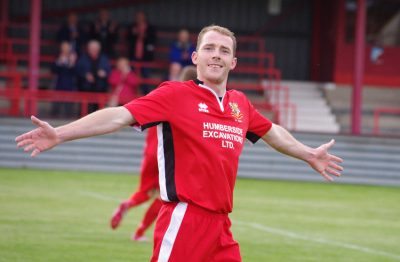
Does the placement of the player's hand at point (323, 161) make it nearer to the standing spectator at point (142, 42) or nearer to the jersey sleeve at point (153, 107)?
the jersey sleeve at point (153, 107)

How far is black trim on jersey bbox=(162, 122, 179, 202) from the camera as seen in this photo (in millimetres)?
7163

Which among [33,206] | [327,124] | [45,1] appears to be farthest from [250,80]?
[33,206]

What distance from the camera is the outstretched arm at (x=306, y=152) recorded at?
7.85 meters

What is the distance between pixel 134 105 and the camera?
7.02 meters

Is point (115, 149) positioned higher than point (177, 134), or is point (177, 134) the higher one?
point (177, 134)

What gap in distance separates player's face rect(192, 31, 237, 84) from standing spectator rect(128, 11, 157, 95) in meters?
23.1

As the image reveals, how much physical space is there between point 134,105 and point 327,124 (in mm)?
24492

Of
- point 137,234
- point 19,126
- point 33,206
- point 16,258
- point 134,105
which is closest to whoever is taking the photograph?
point 134,105

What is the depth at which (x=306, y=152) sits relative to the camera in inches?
310

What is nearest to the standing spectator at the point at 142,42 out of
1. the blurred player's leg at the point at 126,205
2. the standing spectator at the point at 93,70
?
the standing spectator at the point at 93,70

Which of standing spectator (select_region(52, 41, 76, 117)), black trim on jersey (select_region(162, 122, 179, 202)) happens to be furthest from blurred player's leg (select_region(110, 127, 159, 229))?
standing spectator (select_region(52, 41, 76, 117))

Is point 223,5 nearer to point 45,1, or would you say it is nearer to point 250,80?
point 250,80

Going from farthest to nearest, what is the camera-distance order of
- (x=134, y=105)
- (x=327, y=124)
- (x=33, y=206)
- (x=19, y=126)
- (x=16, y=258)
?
(x=327, y=124) → (x=19, y=126) → (x=33, y=206) → (x=16, y=258) → (x=134, y=105)

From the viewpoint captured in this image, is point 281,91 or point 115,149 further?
point 281,91
